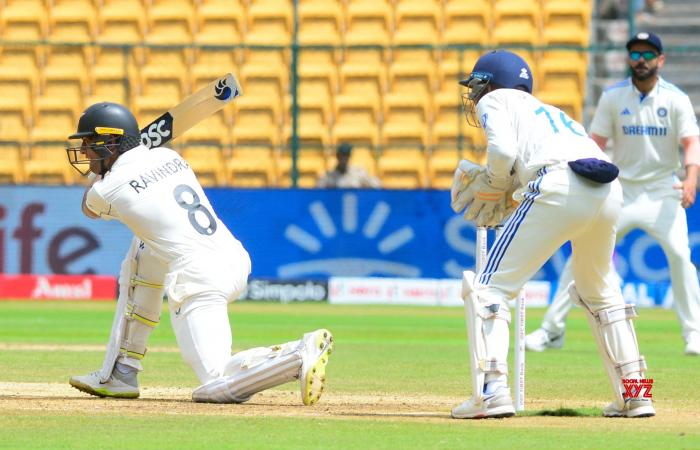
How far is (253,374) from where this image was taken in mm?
6695

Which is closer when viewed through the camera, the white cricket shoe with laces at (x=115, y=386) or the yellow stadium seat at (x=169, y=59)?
the white cricket shoe with laces at (x=115, y=386)

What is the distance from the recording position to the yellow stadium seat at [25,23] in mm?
20359

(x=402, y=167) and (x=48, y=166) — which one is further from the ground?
(x=48, y=166)

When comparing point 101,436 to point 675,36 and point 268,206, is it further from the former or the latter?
point 675,36

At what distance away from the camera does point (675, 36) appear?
66.0ft

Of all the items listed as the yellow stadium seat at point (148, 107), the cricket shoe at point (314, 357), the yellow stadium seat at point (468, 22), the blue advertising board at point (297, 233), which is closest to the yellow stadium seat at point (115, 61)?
the yellow stadium seat at point (148, 107)

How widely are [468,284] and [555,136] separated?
0.82m

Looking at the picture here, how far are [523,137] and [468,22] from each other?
43.4 ft

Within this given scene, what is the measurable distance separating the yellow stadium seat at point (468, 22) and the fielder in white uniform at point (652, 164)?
8598 millimetres

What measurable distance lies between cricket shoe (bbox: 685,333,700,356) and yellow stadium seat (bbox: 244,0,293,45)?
10.6m

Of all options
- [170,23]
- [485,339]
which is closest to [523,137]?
[485,339]

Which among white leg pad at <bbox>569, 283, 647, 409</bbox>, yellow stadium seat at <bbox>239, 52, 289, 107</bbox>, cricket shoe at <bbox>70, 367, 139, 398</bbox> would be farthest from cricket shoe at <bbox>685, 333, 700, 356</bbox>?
yellow stadium seat at <bbox>239, 52, 289, 107</bbox>

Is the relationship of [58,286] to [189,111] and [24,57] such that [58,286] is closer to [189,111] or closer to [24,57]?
[24,57]

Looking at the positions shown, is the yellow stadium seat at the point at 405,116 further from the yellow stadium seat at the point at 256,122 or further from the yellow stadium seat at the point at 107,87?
the yellow stadium seat at the point at 107,87
